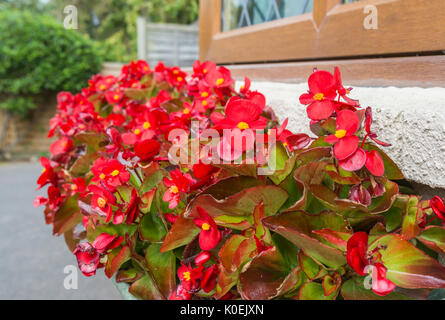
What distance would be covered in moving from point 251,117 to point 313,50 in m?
0.73

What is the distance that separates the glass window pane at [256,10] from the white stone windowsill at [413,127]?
0.63m

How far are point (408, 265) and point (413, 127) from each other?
0.35 metres

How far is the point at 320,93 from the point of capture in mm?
625

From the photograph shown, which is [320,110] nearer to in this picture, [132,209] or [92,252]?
[132,209]

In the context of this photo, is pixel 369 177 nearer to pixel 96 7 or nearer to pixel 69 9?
pixel 69 9

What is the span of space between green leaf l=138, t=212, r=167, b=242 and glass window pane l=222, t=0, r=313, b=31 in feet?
3.22

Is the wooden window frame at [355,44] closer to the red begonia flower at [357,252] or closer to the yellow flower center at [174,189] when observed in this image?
the red begonia flower at [357,252]

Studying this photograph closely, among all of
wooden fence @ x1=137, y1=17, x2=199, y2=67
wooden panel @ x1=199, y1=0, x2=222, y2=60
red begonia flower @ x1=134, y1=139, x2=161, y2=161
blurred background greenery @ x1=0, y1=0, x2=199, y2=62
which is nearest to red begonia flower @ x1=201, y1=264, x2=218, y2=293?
red begonia flower @ x1=134, y1=139, x2=161, y2=161

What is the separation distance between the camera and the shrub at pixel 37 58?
500 cm

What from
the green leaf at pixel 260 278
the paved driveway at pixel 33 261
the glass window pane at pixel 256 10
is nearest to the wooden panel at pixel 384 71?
the glass window pane at pixel 256 10

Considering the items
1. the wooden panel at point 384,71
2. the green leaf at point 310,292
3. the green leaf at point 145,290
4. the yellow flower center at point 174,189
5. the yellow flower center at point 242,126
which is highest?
the wooden panel at point 384,71

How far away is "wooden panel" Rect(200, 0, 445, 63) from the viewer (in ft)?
2.79

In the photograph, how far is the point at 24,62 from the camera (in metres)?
5.08
